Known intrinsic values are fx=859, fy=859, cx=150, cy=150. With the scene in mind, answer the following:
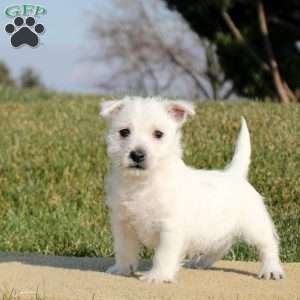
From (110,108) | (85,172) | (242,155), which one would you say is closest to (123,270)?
(110,108)

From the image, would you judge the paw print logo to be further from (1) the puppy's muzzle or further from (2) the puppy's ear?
(1) the puppy's muzzle

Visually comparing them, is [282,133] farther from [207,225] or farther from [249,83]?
[249,83]

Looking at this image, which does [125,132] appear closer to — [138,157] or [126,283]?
[138,157]

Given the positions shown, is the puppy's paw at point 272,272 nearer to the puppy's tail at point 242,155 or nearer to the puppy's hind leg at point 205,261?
the puppy's hind leg at point 205,261

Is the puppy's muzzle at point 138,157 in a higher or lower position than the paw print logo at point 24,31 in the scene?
higher

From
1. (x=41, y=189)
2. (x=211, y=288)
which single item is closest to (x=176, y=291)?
(x=211, y=288)

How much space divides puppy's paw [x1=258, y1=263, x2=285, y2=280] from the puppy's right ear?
134cm

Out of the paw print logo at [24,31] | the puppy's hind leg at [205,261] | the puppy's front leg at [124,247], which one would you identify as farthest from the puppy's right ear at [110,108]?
the paw print logo at [24,31]

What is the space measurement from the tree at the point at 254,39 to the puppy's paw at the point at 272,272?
16486mm

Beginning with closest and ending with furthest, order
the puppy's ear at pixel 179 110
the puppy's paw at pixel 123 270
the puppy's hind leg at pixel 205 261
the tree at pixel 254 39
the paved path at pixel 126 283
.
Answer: the paved path at pixel 126 283
the puppy's ear at pixel 179 110
the puppy's paw at pixel 123 270
the puppy's hind leg at pixel 205 261
the tree at pixel 254 39

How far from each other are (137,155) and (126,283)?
76 centimetres

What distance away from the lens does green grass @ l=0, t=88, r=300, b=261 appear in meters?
7.25

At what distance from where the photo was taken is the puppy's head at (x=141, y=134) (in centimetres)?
465

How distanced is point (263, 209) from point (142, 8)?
34.0m
